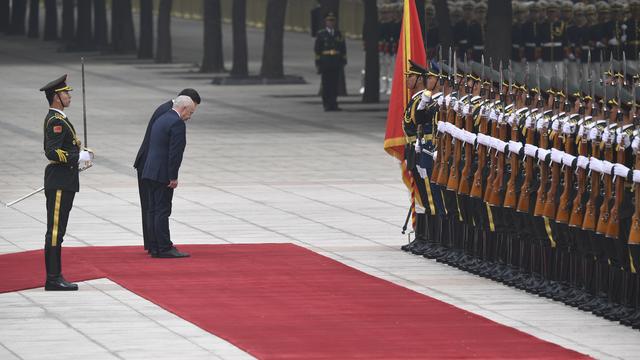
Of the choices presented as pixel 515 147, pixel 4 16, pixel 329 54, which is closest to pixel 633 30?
pixel 329 54

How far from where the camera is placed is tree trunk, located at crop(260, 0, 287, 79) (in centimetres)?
4609

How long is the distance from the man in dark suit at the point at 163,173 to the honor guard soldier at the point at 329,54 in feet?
63.8

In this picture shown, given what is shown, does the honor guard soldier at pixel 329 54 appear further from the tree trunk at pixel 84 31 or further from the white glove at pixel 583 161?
the tree trunk at pixel 84 31

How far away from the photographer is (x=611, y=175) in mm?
15445

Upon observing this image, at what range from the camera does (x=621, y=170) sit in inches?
595

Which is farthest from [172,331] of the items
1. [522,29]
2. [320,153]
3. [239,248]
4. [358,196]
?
[522,29]

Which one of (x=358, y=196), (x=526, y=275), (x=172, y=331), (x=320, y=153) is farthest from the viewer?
(x=320, y=153)

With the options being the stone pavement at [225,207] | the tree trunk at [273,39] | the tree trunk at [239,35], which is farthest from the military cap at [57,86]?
the tree trunk at [239,35]

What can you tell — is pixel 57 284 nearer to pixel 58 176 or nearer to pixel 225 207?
pixel 58 176

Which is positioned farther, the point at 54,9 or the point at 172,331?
the point at 54,9

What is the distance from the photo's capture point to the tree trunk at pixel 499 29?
33719 millimetres

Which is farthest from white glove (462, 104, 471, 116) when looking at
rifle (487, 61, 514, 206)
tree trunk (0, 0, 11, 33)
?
tree trunk (0, 0, 11, 33)

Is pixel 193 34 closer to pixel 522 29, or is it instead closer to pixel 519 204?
pixel 522 29

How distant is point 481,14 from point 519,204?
28553mm
